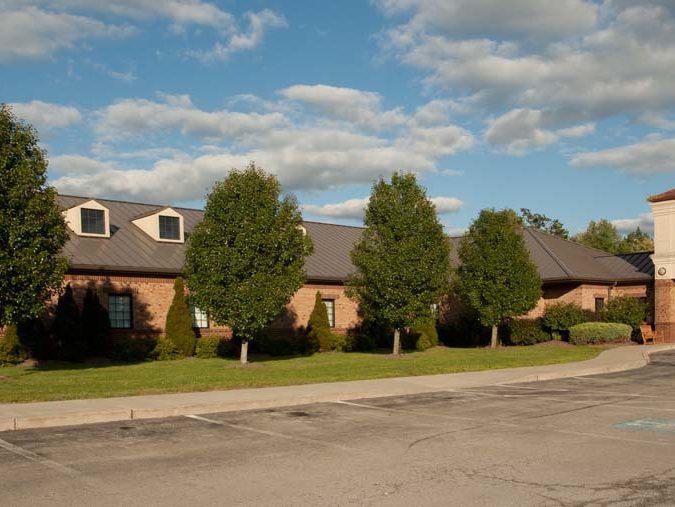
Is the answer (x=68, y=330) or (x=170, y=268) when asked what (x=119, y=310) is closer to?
(x=170, y=268)

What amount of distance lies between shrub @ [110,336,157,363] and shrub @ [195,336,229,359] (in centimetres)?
186

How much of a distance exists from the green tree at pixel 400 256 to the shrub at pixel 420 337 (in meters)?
5.77

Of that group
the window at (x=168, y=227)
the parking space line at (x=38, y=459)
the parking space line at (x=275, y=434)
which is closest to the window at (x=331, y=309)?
the window at (x=168, y=227)

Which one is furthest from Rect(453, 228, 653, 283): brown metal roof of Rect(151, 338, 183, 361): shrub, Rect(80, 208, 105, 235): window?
Rect(80, 208, 105, 235): window

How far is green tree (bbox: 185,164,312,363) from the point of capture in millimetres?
23734

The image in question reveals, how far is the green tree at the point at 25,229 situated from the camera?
63.1 feet

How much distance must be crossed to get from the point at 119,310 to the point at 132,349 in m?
2.40

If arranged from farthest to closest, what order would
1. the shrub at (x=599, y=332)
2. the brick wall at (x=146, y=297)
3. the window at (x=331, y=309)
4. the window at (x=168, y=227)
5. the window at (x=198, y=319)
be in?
the window at (x=331, y=309) → the shrub at (x=599, y=332) → the window at (x=168, y=227) → the window at (x=198, y=319) → the brick wall at (x=146, y=297)

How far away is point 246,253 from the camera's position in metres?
23.8

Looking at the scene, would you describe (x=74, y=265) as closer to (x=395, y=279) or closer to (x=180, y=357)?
(x=180, y=357)

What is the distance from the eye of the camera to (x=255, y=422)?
1221 centimetres

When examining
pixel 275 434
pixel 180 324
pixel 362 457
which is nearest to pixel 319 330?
pixel 180 324

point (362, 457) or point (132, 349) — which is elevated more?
point (132, 349)

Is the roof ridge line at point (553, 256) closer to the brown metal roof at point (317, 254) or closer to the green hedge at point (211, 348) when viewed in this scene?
the brown metal roof at point (317, 254)
